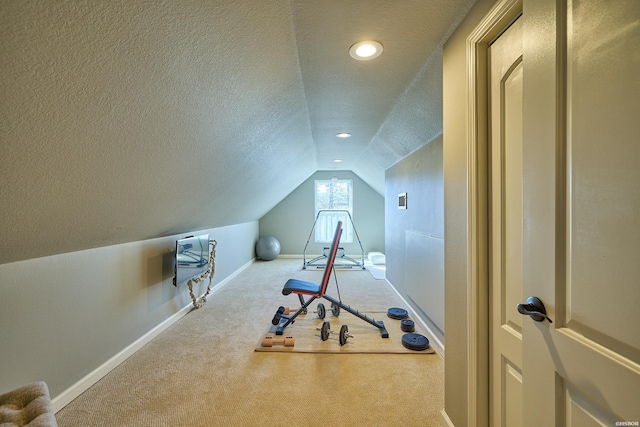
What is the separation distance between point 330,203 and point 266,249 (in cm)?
211

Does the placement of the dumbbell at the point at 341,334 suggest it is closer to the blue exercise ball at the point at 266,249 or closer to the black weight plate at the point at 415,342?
the black weight plate at the point at 415,342

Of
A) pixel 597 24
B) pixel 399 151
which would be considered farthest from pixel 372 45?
pixel 399 151

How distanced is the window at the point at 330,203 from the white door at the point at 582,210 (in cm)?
643

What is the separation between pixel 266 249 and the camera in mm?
6602

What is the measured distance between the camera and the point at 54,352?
1683 millimetres

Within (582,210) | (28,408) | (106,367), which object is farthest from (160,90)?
(106,367)

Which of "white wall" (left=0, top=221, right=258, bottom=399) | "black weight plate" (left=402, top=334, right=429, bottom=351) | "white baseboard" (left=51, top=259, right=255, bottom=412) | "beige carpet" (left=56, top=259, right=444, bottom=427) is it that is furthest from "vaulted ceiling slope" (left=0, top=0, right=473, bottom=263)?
"black weight plate" (left=402, top=334, right=429, bottom=351)

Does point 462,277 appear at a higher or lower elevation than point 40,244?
lower

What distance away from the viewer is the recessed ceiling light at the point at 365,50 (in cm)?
151

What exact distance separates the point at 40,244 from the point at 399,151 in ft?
11.1

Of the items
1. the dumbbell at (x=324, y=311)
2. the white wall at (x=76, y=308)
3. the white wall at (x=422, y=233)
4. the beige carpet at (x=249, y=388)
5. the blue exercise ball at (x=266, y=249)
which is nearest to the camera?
the white wall at (x=76, y=308)

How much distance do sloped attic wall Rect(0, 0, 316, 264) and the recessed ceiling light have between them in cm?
37

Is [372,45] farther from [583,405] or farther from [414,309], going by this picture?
[414,309]

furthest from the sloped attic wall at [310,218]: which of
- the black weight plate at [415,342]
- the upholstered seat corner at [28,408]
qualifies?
the upholstered seat corner at [28,408]
